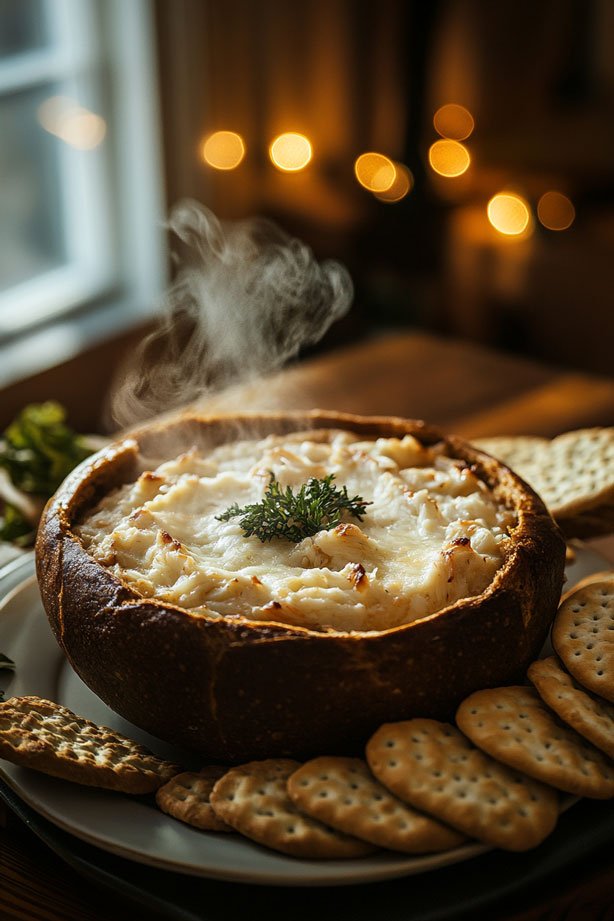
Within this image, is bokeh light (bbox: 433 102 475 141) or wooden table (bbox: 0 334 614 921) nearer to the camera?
wooden table (bbox: 0 334 614 921)

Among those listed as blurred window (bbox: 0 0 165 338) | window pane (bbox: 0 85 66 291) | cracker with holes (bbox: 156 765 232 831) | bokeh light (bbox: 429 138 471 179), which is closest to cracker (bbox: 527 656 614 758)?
cracker with holes (bbox: 156 765 232 831)

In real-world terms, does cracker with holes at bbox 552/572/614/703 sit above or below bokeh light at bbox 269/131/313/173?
above

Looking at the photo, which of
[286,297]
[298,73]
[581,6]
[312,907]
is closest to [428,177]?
[298,73]

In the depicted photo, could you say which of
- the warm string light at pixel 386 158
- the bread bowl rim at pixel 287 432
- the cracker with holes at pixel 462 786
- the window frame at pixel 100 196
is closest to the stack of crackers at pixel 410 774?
the cracker with holes at pixel 462 786

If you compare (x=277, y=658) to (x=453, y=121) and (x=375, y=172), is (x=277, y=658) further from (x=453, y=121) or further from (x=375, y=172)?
(x=453, y=121)

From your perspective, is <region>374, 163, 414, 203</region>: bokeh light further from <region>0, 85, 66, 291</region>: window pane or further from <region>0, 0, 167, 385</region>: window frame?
<region>0, 85, 66, 291</region>: window pane

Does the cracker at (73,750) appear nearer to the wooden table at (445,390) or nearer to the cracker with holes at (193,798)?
the cracker with holes at (193,798)
